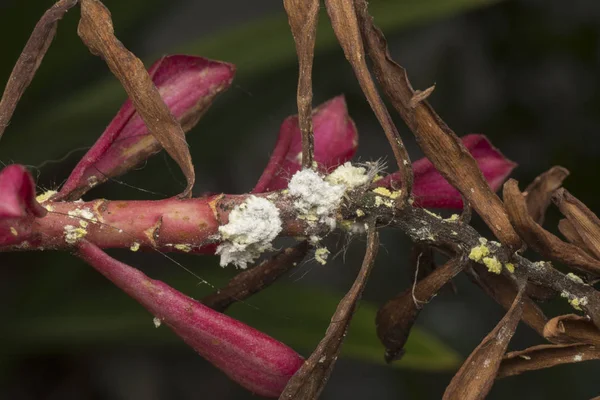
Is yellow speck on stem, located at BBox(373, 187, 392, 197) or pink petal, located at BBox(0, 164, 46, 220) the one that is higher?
pink petal, located at BBox(0, 164, 46, 220)

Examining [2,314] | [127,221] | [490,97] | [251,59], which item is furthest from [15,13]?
[490,97]

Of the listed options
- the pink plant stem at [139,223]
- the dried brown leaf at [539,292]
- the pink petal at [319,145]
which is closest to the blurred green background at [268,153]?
the pink petal at [319,145]

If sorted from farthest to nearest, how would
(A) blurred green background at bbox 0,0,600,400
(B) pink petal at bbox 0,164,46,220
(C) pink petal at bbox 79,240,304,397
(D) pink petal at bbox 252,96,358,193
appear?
(A) blurred green background at bbox 0,0,600,400
(D) pink petal at bbox 252,96,358,193
(C) pink petal at bbox 79,240,304,397
(B) pink petal at bbox 0,164,46,220

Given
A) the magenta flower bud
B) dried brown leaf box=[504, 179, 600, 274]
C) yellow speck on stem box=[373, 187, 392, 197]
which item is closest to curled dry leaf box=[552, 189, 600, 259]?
dried brown leaf box=[504, 179, 600, 274]

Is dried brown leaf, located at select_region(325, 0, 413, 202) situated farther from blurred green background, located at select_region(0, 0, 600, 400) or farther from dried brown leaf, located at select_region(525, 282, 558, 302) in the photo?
blurred green background, located at select_region(0, 0, 600, 400)

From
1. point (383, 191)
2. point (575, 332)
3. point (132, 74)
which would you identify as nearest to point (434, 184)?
point (383, 191)

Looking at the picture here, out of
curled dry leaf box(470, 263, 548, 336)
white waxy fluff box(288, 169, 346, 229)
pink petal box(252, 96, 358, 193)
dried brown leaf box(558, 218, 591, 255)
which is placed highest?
pink petal box(252, 96, 358, 193)
